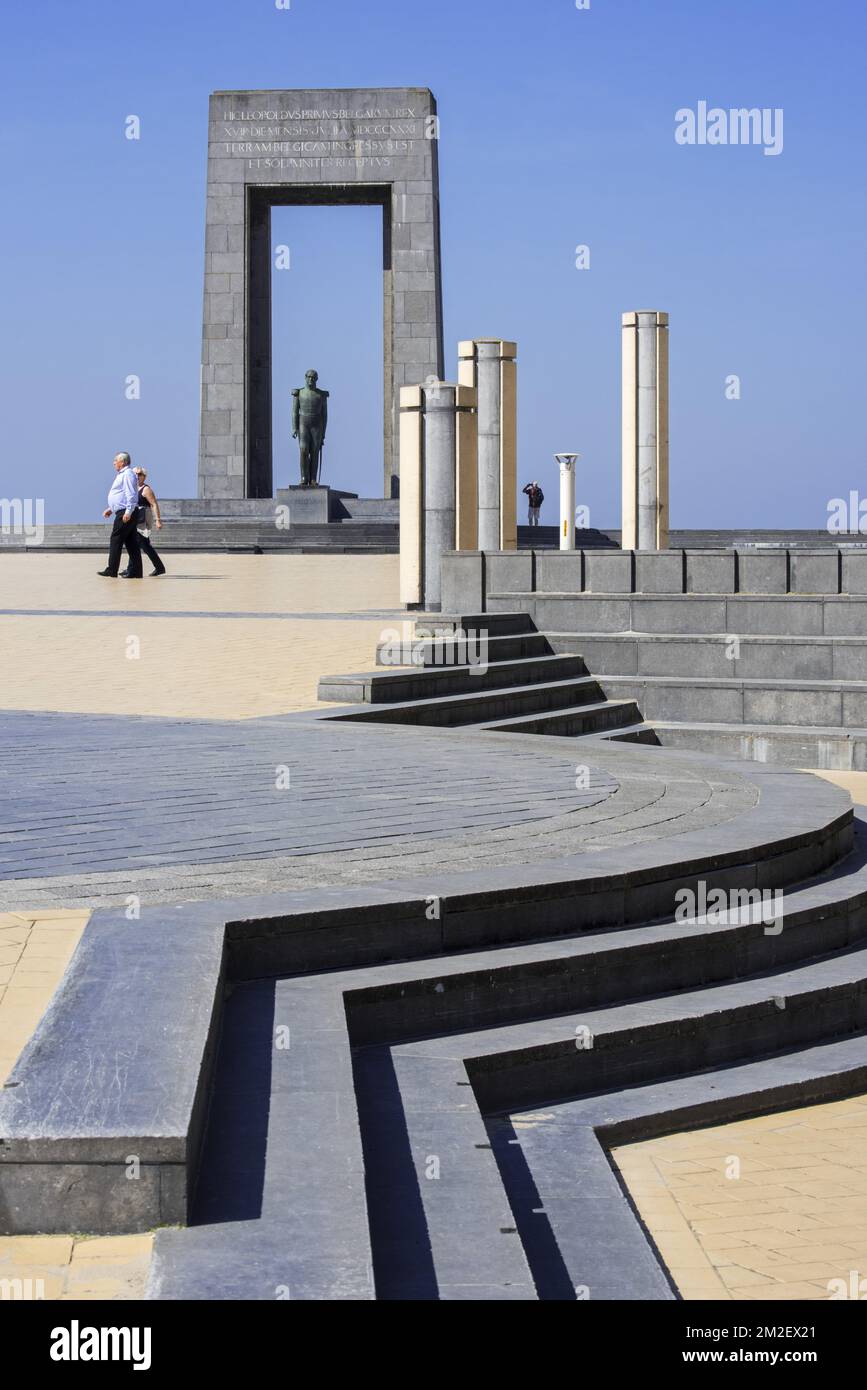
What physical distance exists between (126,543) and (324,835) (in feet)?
56.1

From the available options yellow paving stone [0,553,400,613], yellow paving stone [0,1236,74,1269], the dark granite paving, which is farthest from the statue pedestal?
yellow paving stone [0,1236,74,1269]

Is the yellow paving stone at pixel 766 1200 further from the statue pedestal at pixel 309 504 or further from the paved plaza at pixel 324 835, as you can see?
the statue pedestal at pixel 309 504

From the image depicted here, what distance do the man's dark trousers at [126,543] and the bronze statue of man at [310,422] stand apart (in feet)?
55.0

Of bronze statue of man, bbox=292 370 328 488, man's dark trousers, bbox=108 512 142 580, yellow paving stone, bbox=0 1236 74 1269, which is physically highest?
bronze statue of man, bbox=292 370 328 488

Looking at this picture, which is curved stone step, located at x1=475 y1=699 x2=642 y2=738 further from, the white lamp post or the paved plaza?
the white lamp post

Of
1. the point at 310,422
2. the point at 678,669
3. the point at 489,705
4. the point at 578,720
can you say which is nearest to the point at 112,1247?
the point at 489,705

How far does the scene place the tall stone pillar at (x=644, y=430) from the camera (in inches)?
934

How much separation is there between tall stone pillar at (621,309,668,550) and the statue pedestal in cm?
1415

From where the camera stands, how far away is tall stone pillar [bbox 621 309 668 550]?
23734 mm

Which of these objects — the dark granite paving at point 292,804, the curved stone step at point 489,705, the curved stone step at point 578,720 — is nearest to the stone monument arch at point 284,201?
the curved stone step at point 578,720

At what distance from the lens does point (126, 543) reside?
2297 centimetres

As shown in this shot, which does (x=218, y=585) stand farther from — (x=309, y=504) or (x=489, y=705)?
(x=309, y=504)

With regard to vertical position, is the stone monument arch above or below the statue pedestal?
above
